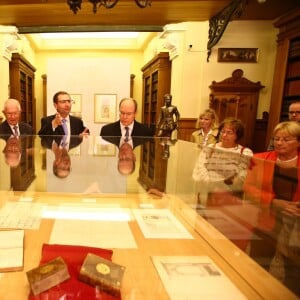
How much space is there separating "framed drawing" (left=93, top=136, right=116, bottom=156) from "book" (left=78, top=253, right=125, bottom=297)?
906 millimetres

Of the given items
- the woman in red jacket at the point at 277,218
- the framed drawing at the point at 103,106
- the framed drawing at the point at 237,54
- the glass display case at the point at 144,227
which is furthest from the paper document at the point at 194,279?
the framed drawing at the point at 103,106

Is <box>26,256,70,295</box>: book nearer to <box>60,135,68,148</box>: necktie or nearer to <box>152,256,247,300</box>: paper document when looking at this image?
<box>152,256,247,300</box>: paper document

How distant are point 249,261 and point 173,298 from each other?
32 centimetres

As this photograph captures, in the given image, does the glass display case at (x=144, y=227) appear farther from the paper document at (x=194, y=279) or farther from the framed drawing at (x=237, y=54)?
the framed drawing at (x=237, y=54)

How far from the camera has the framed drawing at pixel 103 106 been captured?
5906mm

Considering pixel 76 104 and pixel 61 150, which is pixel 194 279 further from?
pixel 76 104

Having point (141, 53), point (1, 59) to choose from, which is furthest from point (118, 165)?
point (141, 53)

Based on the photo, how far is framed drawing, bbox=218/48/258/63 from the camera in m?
4.79

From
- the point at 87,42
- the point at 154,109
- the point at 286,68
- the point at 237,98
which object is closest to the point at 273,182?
the point at 286,68

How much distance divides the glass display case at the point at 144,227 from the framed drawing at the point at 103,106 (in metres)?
4.26

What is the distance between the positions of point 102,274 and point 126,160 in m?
0.86

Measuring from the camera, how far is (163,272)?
2.73ft

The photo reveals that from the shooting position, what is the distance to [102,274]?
2.38 feet

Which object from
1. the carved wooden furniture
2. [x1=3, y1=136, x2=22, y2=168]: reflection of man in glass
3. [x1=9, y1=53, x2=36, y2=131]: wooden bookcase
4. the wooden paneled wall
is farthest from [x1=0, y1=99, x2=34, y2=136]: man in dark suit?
[x1=9, y1=53, x2=36, y2=131]: wooden bookcase
